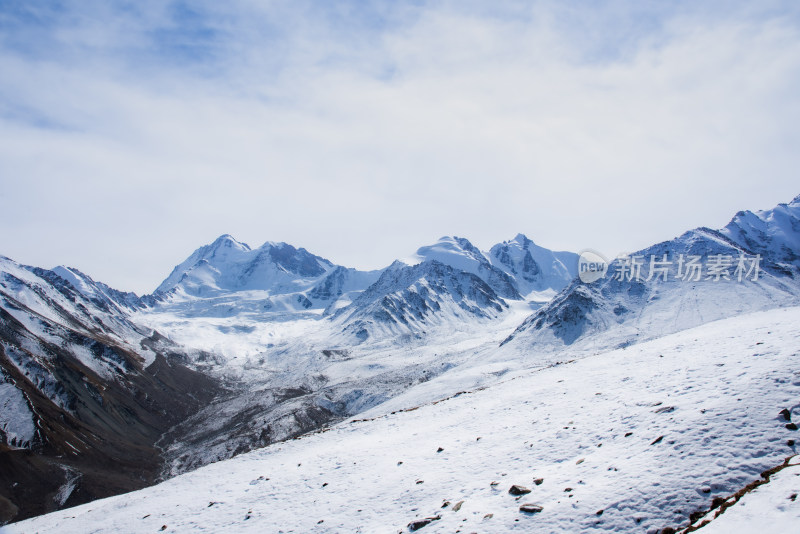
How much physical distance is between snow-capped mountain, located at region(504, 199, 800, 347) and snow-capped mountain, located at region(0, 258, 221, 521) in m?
128

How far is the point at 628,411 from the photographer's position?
19797mm

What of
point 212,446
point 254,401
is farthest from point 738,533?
point 254,401

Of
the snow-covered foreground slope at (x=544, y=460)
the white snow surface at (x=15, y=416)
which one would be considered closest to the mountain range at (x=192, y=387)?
the white snow surface at (x=15, y=416)

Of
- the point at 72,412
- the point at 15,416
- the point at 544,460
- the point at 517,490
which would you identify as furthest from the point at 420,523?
the point at 72,412

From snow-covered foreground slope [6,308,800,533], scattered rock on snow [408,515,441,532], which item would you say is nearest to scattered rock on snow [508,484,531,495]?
snow-covered foreground slope [6,308,800,533]

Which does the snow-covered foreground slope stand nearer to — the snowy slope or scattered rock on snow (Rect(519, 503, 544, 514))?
scattered rock on snow (Rect(519, 503, 544, 514))

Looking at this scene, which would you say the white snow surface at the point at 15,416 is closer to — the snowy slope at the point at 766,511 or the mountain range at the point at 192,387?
the mountain range at the point at 192,387

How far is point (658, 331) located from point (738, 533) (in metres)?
162

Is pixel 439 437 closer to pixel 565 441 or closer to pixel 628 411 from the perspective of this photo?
pixel 565 441

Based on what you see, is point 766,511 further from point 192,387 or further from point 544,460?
point 192,387

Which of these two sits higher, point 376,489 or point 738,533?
point 738,533

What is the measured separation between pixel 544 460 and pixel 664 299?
183 m

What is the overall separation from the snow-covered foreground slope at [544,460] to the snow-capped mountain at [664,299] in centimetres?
13831

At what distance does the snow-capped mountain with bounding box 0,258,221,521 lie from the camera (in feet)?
270
